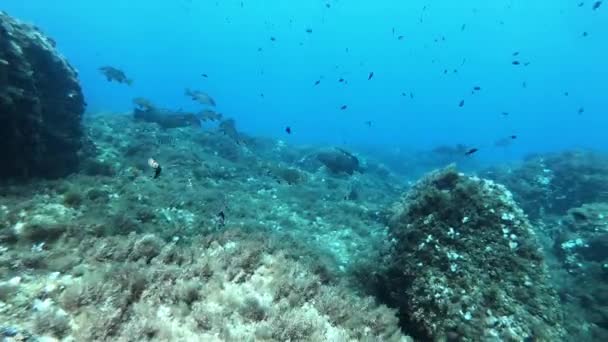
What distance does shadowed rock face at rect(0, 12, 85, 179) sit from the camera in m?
9.17

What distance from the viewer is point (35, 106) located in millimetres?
9750

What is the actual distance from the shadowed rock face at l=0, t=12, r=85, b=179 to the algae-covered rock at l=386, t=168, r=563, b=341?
936cm

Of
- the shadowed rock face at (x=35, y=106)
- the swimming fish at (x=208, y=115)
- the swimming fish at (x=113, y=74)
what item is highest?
the swimming fish at (x=208, y=115)

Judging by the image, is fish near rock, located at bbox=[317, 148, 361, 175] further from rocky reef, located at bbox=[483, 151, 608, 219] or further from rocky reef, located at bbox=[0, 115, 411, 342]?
rocky reef, located at bbox=[483, 151, 608, 219]

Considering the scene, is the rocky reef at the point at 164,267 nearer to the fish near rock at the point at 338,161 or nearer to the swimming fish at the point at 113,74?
the fish near rock at the point at 338,161

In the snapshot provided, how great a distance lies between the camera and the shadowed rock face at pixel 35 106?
9172 mm

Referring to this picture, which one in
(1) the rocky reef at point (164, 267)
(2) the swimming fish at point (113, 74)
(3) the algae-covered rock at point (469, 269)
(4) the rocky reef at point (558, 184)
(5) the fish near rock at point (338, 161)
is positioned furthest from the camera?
(5) the fish near rock at point (338, 161)

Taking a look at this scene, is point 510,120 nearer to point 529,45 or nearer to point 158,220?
point 529,45

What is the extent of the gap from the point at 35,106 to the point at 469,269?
10940 millimetres

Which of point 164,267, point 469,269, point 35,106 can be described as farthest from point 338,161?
point 164,267

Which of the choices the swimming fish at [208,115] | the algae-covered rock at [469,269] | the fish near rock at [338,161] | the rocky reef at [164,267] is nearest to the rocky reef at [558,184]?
the fish near rock at [338,161]

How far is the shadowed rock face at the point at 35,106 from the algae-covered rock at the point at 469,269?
30.7ft

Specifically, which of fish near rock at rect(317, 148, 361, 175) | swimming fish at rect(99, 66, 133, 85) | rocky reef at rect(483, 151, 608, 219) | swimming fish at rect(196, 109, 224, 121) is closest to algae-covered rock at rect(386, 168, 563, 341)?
rocky reef at rect(483, 151, 608, 219)

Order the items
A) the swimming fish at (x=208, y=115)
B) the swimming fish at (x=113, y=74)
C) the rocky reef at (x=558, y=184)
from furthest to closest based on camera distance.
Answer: the swimming fish at (x=208, y=115) → the swimming fish at (x=113, y=74) → the rocky reef at (x=558, y=184)
